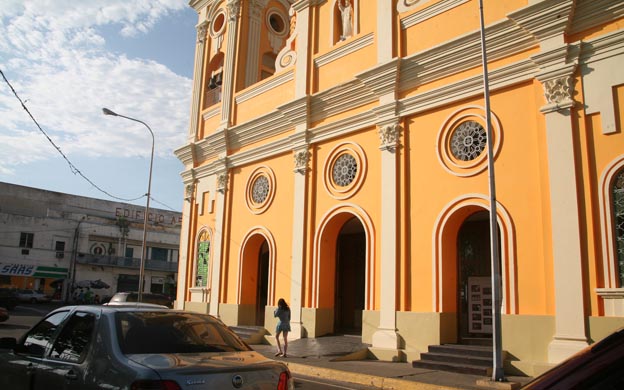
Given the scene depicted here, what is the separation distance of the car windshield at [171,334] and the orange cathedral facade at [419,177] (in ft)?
24.8

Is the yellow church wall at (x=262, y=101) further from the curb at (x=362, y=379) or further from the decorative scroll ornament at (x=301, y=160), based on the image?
the curb at (x=362, y=379)

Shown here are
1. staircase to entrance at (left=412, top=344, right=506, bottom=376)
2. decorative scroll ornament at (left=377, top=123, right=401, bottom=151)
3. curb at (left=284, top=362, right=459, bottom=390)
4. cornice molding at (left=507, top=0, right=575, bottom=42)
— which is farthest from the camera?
decorative scroll ornament at (left=377, top=123, right=401, bottom=151)

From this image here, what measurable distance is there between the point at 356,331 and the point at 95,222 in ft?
130

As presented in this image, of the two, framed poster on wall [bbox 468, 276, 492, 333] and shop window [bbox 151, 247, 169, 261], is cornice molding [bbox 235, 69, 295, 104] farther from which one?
shop window [bbox 151, 247, 169, 261]

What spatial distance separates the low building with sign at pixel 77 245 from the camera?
144 feet

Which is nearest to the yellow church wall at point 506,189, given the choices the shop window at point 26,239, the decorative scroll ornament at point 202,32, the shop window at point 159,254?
the decorative scroll ornament at point 202,32

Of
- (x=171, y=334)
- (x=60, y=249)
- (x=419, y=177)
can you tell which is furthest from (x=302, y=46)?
(x=60, y=249)

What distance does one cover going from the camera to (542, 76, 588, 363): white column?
9.67 meters

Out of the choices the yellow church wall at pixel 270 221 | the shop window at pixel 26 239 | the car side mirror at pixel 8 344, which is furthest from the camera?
the shop window at pixel 26 239

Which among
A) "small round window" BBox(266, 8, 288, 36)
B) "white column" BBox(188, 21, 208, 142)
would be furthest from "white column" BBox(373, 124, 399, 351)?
"white column" BBox(188, 21, 208, 142)

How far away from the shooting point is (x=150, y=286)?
50750 mm

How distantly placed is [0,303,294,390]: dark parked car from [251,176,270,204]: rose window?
43.0ft

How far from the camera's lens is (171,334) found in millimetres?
4277

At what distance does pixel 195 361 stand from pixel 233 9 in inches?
764
